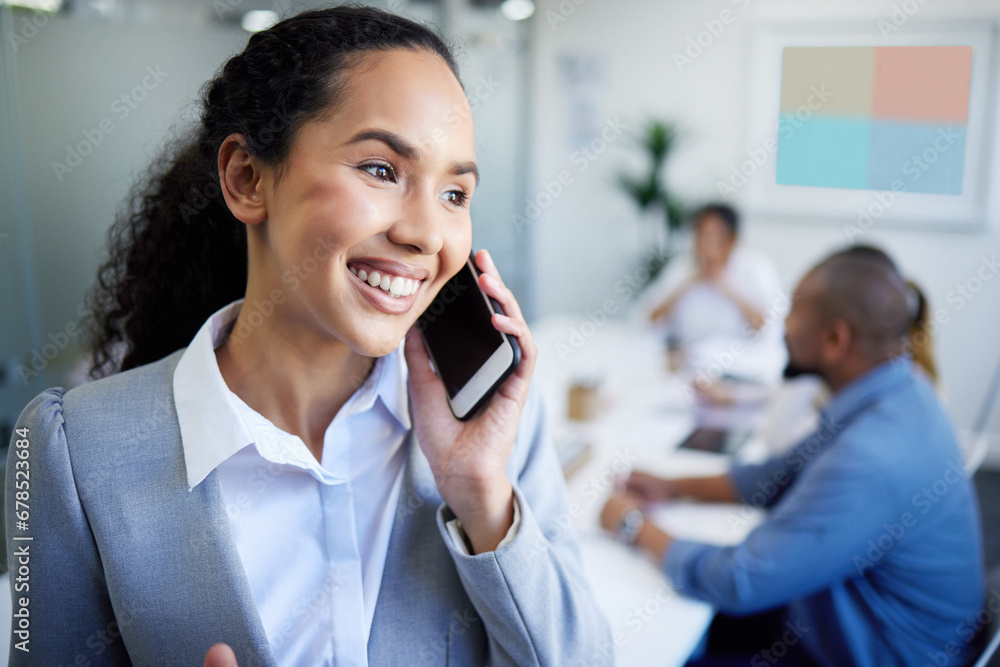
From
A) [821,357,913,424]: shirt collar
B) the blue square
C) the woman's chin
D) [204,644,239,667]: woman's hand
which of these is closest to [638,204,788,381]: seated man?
the blue square

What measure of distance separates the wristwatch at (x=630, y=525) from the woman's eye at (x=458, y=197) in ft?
3.45

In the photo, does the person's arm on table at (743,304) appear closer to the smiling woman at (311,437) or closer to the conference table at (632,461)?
the conference table at (632,461)

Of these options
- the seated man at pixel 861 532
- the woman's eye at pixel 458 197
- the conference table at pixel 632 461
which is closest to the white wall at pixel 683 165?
the conference table at pixel 632 461

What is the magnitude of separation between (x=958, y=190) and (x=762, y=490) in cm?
307

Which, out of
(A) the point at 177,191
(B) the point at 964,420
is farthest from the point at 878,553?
(B) the point at 964,420

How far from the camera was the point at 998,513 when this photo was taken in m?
3.73

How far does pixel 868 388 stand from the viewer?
1784 mm

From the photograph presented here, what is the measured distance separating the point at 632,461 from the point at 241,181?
5.19 ft

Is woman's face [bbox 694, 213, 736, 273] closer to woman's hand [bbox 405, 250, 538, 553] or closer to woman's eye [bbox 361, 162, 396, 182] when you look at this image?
woman's hand [bbox 405, 250, 538, 553]

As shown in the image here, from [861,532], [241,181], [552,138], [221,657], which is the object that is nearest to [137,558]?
[221,657]

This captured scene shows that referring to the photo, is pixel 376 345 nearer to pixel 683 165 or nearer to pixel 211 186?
pixel 211 186

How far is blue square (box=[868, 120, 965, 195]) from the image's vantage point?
13.7 feet

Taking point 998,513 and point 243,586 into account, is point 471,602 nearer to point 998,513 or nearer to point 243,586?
point 243,586

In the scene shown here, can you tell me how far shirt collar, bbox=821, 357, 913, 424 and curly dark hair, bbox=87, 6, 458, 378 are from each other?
4.20ft
